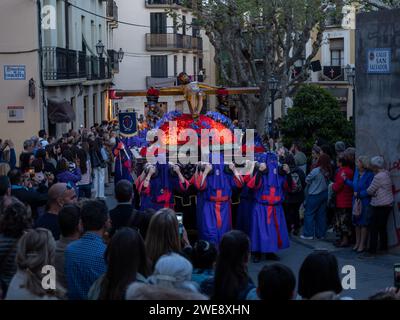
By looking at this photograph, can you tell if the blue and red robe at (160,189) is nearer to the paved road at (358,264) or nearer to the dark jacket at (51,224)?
the paved road at (358,264)

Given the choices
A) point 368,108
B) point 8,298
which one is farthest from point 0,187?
point 368,108

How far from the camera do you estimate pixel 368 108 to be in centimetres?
1180

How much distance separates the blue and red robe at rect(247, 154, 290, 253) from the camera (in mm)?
11305

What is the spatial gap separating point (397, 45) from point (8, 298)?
7721 millimetres

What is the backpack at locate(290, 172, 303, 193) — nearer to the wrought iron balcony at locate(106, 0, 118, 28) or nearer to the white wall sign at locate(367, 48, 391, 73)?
the white wall sign at locate(367, 48, 391, 73)

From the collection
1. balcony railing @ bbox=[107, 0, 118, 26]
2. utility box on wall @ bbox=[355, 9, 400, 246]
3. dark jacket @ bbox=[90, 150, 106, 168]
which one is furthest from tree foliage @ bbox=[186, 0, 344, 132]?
balcony railing @ bbox=[107, 0, 118, 26]

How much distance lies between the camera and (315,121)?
16062 mm

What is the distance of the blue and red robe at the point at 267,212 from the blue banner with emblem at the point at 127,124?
12.9 ft

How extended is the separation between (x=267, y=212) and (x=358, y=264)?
1471 millimetres

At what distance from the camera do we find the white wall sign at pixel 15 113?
21.4m

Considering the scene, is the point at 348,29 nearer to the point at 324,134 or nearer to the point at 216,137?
the point at 324,134

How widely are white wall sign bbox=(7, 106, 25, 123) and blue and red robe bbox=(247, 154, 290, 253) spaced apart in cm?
1158

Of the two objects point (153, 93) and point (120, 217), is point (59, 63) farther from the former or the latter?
point (120, 217)

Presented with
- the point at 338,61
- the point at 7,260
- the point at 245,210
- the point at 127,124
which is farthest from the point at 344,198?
the point at 338,61
